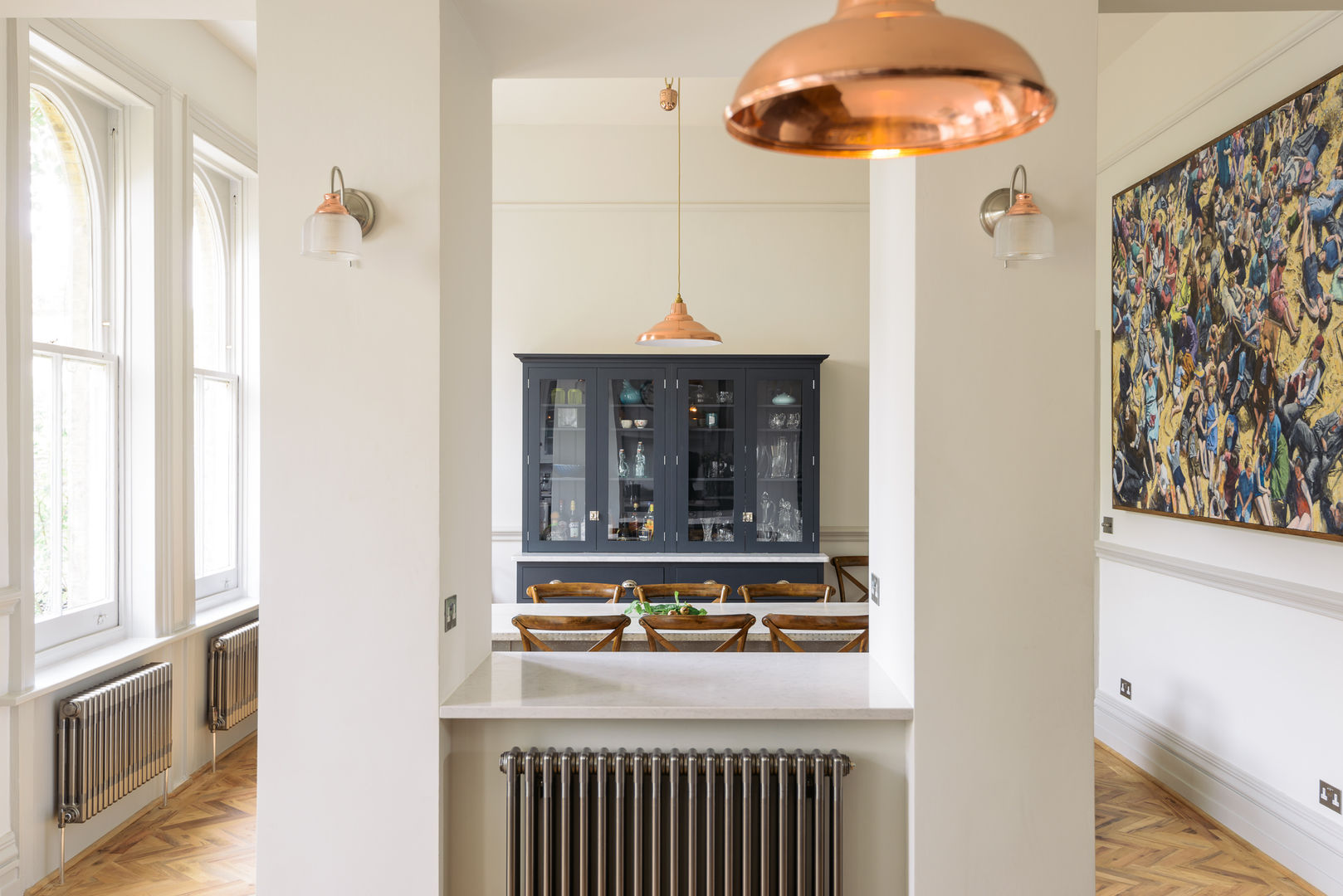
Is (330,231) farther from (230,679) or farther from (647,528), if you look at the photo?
(647,528)

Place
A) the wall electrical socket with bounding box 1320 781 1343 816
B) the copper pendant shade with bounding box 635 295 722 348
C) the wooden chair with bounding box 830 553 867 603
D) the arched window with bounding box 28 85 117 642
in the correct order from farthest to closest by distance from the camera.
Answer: the wooden chair with bounding box 830 553 867 603 → the copper pendant shade with bounding box 635 295 722 348 → the arched window with bounding box 28 85 117 642 → the wall electrical socket with bounding box 1320 781 1343 816

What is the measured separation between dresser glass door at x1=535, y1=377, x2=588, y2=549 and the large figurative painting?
11.2ft

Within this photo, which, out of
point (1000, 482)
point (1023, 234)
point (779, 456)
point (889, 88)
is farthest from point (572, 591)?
point (889, 88)

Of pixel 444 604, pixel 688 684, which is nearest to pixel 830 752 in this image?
pixel 688 684

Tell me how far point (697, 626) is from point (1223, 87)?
11.0 ft

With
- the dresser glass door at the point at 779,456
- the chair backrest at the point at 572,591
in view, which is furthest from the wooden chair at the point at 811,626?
the dresser glass door at the point at 779,456

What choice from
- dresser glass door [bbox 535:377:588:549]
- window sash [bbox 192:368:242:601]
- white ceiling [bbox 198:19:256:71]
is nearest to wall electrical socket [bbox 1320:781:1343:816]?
dresser glass door [bbox 535:377:588:549]

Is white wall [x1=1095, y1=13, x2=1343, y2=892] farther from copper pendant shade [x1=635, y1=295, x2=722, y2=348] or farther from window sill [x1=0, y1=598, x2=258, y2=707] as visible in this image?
window sill [x1=0, y1=598, x2=258, y2=707]

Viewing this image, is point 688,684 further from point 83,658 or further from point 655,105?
point 655,105

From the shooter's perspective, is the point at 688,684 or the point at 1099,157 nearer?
the point at 688,684

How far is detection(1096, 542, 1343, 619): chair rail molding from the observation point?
10.2ft

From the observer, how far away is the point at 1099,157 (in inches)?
193

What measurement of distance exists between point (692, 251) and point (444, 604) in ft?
14.7

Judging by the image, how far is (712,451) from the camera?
6.00 metres
